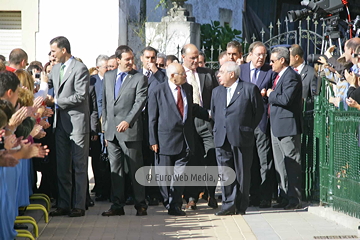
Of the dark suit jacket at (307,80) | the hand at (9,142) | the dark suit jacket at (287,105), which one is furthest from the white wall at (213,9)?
the hand at (9,142)

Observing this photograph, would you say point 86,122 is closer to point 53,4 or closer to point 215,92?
point 215,92

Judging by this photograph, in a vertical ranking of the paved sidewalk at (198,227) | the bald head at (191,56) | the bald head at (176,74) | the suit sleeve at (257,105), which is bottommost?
the paved sidewalk at (198,227)

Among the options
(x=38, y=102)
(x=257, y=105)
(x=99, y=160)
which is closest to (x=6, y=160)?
(x=38, y=102)

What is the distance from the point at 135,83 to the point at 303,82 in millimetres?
2826

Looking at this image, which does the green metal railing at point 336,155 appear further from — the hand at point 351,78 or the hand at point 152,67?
the hand at point 152,67

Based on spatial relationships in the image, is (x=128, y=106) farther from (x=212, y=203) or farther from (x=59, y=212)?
(x=212, y=203)

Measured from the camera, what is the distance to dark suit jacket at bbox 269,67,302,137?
959cm

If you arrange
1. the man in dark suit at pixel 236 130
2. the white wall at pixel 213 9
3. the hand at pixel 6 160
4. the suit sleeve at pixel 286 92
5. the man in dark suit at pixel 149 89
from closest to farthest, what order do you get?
1. the hand at pixel 6 160
2. the man in dark suit at pixel 236 130
3. the suit sleeve at pixel 286 92
4. the man in dark suit at pixel 149 89
5. the white wall at pixel 213 9

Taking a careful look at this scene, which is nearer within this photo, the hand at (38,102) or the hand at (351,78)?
the hand at (351,78)

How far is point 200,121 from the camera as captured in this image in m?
10.1

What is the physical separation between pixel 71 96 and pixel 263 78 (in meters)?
2.92

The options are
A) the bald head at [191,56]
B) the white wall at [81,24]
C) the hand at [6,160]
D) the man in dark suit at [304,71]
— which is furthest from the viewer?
the white wall at [81,24]

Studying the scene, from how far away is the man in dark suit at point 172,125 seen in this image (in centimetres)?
935

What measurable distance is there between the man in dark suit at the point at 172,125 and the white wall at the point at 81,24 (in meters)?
7.45
